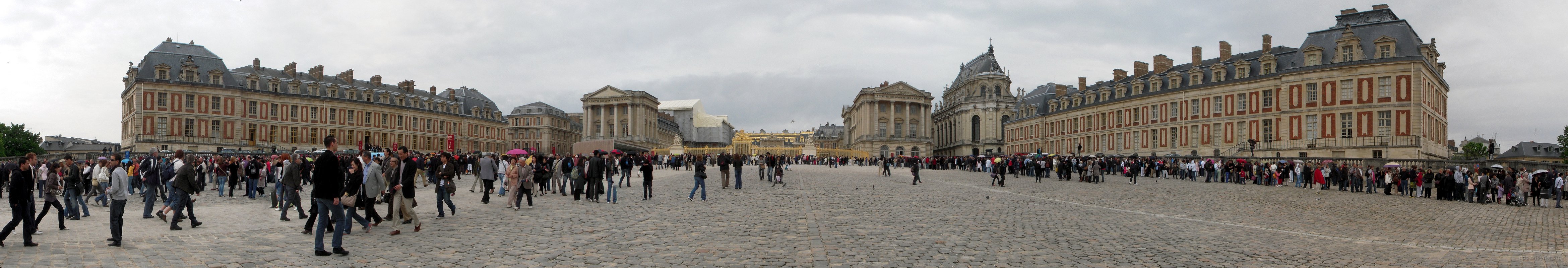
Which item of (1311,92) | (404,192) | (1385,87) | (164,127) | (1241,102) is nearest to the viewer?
(404,192)

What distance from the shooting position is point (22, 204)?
28.3 feet

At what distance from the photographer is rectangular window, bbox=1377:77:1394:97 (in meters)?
39.8

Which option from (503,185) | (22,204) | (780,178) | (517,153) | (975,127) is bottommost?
(780,178)

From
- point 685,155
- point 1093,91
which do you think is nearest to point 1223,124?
point 1093,91

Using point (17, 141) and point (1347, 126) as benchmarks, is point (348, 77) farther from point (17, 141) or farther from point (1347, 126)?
point (1347, 126)

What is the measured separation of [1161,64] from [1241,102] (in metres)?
11.3

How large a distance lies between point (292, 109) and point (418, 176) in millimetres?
47162

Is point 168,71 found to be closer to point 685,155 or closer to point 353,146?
point 353,146

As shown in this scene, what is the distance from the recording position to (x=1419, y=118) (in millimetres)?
39094

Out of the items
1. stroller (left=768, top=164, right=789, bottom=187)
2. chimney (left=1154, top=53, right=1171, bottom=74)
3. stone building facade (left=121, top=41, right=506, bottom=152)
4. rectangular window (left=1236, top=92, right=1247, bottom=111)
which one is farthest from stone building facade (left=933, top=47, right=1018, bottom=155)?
stroller (left=768, top=164, right=789, bottom=187)

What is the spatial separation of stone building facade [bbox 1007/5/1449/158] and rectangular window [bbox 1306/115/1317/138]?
0.04 metres

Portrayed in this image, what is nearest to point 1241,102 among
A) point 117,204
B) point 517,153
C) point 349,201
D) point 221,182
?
point 517,153

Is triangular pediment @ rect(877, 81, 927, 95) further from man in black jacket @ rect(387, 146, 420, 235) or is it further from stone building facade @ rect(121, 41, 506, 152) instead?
man in black jacket @ rect(387, 146, 420, 235)

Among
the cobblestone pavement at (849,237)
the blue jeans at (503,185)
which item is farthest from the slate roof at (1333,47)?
the blue jeans at (503,185)
